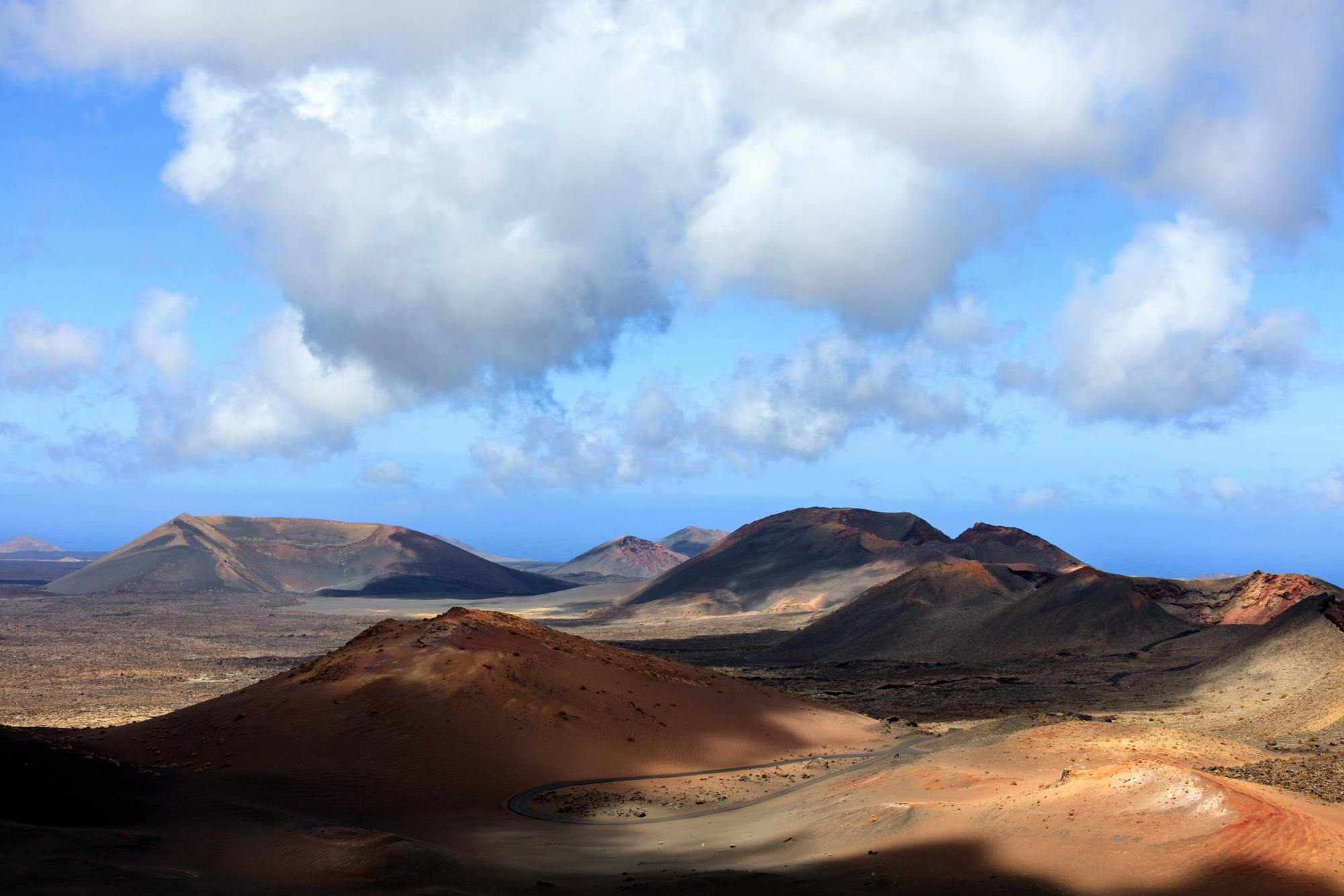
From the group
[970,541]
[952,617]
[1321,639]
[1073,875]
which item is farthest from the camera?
[970,541]

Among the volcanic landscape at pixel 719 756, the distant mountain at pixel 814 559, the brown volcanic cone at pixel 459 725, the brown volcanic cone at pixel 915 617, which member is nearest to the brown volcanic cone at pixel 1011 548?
the distant mountain at pixel 814 559

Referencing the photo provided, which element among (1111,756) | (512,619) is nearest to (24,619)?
(512,619)

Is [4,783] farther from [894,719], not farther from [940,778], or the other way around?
[894,719]

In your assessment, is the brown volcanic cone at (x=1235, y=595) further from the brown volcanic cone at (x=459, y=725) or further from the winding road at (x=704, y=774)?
the winding road at (x=704, y=774)

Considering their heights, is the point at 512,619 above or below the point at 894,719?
above

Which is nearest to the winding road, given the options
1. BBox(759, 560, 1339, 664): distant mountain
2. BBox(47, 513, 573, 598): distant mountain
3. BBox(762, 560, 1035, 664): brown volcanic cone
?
BBox(759, 560, 1339, 664): distant mountain
